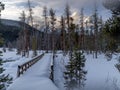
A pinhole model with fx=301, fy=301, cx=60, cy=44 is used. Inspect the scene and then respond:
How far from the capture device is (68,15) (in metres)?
70.1

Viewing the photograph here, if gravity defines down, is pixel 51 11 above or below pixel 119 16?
above

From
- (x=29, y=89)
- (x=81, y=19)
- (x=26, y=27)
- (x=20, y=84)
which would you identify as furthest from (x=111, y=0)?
(x=81, y=19)

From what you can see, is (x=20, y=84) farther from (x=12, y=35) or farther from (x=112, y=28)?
(x=12, y=35)

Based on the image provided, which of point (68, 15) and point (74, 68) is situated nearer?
point (74, 68)

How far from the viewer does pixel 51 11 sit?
78938mm

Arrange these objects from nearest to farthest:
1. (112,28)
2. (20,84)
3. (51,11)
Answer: (112,28) < (20,84) < (51,11)

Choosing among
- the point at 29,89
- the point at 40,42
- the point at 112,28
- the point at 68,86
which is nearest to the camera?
the point at 112,28

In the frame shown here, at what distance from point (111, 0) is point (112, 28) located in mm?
1445

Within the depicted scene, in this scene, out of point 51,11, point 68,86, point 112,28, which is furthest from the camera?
point 51,11

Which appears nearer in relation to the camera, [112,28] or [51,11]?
[112,28]

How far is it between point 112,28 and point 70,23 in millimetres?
58705

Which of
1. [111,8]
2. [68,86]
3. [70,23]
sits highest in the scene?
[70,23]

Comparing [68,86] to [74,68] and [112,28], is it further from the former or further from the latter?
[112,28]

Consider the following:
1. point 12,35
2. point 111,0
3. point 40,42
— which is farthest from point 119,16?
point 12,35
